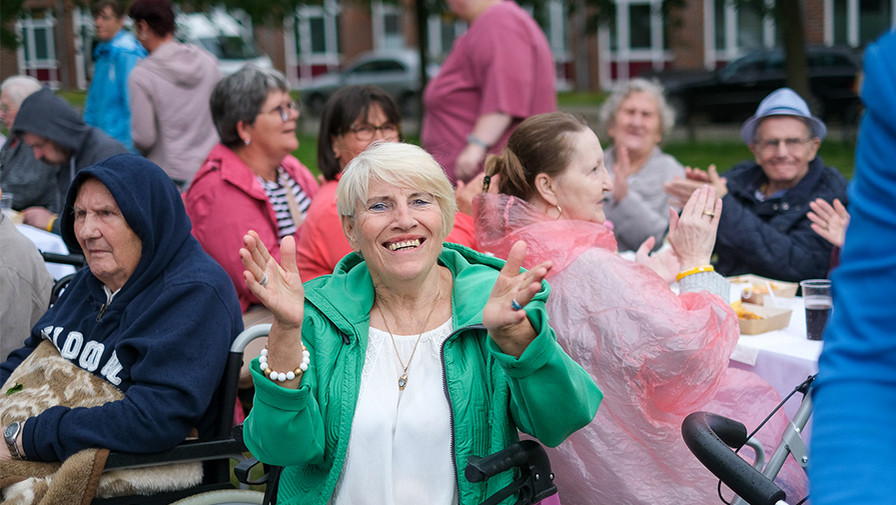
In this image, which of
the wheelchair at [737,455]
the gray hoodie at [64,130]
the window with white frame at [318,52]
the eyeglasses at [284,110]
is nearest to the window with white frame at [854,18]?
the window with white frame at [318,52]

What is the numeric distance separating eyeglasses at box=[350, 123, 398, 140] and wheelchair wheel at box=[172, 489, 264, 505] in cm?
187

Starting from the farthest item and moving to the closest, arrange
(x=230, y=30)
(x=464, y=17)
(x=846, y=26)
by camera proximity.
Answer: (x=846, y=26) < (x=230, y=30) < (x=464, y=17)

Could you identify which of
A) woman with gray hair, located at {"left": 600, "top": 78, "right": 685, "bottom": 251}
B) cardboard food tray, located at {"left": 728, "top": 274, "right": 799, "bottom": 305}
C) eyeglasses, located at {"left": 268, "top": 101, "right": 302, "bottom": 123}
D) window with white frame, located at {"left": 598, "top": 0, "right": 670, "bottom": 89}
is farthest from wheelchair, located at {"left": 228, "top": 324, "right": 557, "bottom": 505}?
window with white frame, located at {"left": 598, "top": 0, "right": 670, "bottom": 89}

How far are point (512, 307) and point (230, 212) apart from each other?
2.19 metres

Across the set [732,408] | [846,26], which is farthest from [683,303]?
[846,26]

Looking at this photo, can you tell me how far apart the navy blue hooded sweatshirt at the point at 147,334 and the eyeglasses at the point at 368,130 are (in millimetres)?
1368

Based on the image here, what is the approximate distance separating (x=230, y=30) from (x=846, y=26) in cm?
1819

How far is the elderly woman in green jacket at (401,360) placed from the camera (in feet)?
6.56

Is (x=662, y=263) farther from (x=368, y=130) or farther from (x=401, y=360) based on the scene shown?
(x=368, y=130)

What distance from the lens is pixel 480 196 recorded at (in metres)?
2.91

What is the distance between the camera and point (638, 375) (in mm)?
2500

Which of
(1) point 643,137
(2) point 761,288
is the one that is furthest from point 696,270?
(1) point 643,137

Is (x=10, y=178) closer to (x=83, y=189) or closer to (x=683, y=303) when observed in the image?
(x=83, y=189)

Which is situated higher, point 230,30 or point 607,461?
point 230,30
